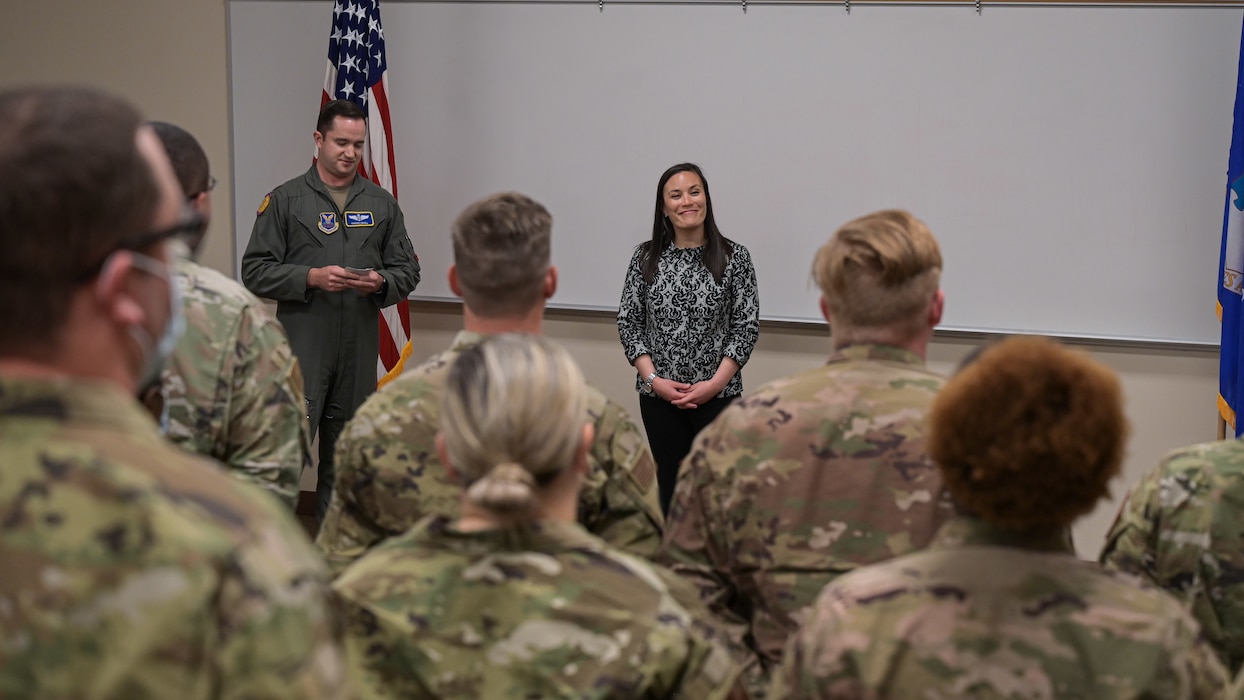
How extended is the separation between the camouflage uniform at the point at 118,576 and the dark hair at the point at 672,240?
3.11 m

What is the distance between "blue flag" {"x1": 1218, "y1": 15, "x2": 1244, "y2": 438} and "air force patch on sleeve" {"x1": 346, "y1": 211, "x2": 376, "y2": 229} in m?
2.92

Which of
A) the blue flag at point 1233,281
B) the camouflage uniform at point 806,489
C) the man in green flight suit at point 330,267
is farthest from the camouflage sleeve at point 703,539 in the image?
the blue flag at point 1233,281

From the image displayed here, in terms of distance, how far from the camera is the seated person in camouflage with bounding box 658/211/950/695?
170cm

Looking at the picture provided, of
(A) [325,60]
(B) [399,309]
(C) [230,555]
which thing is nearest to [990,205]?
(B) [399,309]

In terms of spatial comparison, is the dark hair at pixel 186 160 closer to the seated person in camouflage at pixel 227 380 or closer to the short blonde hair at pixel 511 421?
the seated person in camouflage at pixel 227 380

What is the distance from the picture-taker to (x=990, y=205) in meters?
4.22

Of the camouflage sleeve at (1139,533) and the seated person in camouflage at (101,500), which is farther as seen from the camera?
the camouflage sleeve at (1139,533)

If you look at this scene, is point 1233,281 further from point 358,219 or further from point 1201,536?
point 358,219

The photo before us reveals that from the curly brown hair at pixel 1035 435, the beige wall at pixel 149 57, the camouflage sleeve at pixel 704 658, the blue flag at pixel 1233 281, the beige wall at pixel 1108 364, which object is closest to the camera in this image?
the curly brown hair at pixel 1035 435

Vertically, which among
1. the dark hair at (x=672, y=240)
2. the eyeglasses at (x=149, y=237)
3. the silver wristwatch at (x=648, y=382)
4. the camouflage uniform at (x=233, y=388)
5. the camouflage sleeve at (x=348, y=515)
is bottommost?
the silver wristwatch at (x=648, y=382)

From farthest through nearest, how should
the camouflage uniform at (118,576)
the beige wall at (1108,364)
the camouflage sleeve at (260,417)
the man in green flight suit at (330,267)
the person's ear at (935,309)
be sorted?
the beige wall at (1108,364) → the man in green flight suit at (330,267) → the camouflage sleeve at (260,417) → the person's ear at (935,309) → the camouflage uniform at (118,576)

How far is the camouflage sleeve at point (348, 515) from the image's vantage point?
186 centimetres

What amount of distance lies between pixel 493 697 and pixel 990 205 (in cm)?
344

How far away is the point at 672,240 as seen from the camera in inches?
157
